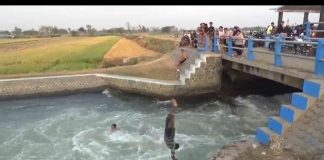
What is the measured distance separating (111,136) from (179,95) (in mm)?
5583

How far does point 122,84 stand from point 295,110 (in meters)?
12.3

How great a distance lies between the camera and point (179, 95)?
16859 millimetres

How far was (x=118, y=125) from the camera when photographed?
13.3 m

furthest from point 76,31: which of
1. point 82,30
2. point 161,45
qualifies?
point 161,45

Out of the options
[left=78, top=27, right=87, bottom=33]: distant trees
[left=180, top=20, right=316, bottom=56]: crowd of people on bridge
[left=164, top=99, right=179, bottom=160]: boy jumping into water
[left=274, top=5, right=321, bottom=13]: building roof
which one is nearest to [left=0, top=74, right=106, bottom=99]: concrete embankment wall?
[left=180, top=20, right=316, bottom=56]: crowd of people on bridge

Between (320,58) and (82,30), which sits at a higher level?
(320,58)

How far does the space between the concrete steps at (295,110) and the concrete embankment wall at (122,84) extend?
8.46m

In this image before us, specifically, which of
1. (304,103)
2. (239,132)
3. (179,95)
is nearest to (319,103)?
(304,103)

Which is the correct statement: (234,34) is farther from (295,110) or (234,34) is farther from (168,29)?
(168,29)

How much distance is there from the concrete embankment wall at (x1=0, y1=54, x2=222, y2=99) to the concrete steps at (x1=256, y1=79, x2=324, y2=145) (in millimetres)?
8462

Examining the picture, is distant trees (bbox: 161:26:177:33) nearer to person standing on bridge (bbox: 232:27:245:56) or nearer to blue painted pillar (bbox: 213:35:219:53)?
blue painted pillar (bbox: 213:35:219:53)

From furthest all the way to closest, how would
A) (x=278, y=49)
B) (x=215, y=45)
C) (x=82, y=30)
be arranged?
1. (x=82, y=30)
2. (x=215, y=45)
3. (x=278, y=49)

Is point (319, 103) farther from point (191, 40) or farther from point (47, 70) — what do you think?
point (47, 70)

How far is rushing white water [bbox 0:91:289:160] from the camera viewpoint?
10673 mm
